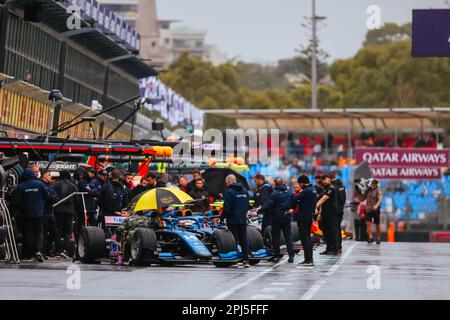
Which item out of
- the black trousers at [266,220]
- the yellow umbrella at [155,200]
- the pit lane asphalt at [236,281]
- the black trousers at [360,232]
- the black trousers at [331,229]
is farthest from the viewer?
the black trousers at [360,232]

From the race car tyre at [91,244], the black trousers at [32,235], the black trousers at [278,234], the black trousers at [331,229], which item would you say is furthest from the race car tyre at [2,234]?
the black trousers at [331,229]

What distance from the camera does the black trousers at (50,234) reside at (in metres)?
27.5

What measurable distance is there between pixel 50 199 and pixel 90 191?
1841mm

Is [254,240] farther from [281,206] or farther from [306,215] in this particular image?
[306,215]

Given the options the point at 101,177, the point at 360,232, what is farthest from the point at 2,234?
the point at 360,232

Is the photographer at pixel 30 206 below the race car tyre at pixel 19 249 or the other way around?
the other way around

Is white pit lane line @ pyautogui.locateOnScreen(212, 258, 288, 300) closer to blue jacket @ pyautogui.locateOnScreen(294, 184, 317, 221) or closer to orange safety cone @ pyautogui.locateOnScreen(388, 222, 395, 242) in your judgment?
blue jacket @ pyautogui.locateOnScreen(294, 184, 317, 221)

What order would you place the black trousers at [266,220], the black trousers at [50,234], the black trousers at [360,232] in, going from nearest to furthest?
the black trousers at [50,234]
the black trousers at [266,220]
the black trousers at [360,232]

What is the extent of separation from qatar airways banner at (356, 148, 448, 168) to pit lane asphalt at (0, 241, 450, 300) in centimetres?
2825

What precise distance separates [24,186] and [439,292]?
9062 mm

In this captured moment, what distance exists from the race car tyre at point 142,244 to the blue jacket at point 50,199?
207 centimetres

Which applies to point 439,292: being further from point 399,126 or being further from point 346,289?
point 399,126

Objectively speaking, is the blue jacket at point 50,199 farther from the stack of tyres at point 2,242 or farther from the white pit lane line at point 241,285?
the white pit lane line at point 241,285

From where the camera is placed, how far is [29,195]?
26297 millimetres
